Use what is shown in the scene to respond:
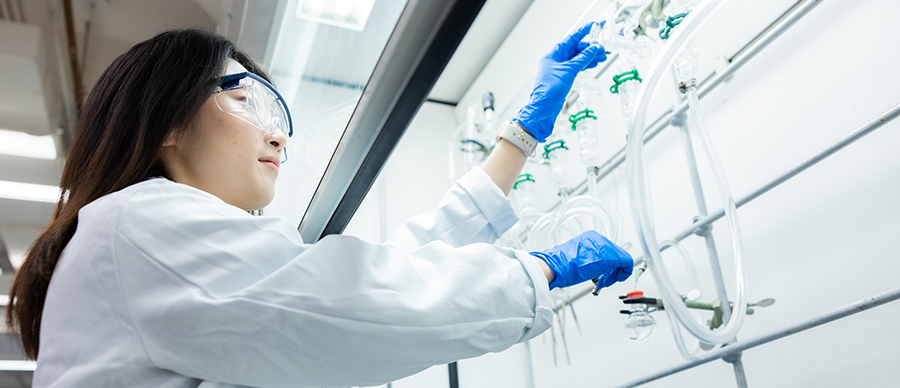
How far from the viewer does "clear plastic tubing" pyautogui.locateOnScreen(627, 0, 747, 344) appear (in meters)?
1.01

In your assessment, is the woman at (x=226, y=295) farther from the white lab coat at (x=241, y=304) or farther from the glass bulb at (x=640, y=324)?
the glass bulb at (x=640, y=324)

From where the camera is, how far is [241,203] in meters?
1.05

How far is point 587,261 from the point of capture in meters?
0.97

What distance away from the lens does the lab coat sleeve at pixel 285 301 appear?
703 millimetres

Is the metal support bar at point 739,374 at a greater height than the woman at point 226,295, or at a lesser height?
lesser

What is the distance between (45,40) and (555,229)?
74.3 inches

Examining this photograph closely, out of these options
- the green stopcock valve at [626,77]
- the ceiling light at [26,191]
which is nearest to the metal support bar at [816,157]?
the green stopcock valve at [626,77]

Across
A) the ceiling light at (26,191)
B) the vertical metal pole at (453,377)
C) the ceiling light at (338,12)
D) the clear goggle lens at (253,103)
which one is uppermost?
the ceiling light at (26,191)

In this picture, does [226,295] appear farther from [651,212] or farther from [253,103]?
[651,212]

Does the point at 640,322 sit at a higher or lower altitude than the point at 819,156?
lower

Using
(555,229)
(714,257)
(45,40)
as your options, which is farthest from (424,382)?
(45,40)

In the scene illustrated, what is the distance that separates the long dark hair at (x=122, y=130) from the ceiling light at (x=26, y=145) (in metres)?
2.05

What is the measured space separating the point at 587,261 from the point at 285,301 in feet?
1.63

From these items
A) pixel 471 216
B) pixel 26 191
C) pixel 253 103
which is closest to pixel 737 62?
pixel 471 216
